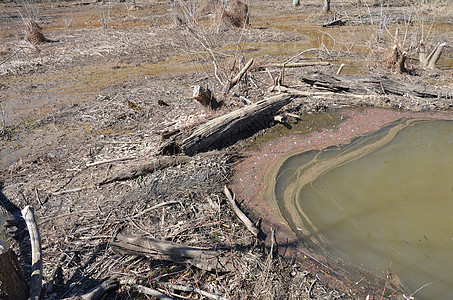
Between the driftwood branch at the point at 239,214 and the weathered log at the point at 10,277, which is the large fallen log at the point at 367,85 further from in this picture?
the weathered log at the point at 10,277

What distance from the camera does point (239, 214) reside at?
3953 mm

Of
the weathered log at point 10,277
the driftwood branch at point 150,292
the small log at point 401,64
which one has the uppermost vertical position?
the small log at point 401,64

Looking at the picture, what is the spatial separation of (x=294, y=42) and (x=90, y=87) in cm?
854

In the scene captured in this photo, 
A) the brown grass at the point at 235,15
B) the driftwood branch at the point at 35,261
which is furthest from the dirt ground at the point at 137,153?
the brown grass at the point at 235,15

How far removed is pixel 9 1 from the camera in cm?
2286

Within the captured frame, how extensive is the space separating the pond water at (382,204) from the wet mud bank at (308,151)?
0.30 ft

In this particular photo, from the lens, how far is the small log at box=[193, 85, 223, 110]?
5711mm

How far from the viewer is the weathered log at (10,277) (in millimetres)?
2414

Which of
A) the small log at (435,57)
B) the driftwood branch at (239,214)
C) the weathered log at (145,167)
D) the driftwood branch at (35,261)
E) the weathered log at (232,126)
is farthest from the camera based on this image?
the small log at (435,57)

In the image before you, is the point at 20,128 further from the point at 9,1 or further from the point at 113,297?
the point at 9,1

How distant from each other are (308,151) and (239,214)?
2242 millimetres

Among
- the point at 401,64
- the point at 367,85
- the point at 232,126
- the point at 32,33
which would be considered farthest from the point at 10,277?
the point at 32,33

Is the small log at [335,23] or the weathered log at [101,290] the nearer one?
the weathered log at [101,290]

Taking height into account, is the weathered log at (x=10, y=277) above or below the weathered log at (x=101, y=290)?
above
